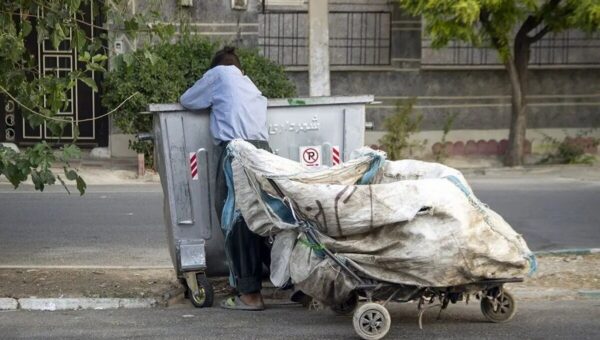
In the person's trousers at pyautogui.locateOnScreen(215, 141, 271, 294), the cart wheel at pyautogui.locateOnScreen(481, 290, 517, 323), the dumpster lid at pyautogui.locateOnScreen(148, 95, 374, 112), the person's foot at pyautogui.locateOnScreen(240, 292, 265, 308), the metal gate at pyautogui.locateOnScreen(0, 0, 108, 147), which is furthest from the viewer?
the metal gate at pyautogui.locateOnScreen(0, 0, 108, 147)

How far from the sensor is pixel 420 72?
1972 cm

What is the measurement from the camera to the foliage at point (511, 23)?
622 inches

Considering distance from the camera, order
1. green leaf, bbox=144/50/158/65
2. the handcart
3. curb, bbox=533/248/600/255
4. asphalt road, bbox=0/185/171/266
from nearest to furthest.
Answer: the handcart, green leaf, bbox=144/50/158/65, curb, bbox=533/248/600/255, asphalt road, bbox=0/185/171/266

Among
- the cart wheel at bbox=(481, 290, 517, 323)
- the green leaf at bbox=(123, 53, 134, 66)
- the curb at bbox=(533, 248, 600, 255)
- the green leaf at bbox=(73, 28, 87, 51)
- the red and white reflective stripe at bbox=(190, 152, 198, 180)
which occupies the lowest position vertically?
the curb at bbox=(533, 248, 600, 255)

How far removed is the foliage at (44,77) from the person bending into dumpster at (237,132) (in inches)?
20.7

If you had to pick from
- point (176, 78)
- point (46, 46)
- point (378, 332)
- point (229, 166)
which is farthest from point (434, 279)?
point (46, 46)

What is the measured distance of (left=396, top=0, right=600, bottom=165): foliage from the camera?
15805mm

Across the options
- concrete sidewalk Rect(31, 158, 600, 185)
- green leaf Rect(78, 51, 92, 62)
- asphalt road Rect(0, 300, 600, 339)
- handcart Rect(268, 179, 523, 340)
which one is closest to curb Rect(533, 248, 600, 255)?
asphalt road Rect(0, 300, 600, 339)

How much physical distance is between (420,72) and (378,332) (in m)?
13.6

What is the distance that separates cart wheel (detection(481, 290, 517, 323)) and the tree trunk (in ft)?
36.8

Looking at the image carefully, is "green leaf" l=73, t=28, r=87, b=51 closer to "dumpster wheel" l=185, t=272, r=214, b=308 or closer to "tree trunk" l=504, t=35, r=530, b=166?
"dumpster wheel" l=185, t=272, r=214, b=308

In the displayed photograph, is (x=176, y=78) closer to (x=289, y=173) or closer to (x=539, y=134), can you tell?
(x=539, y=134)

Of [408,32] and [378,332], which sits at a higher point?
[408,32]

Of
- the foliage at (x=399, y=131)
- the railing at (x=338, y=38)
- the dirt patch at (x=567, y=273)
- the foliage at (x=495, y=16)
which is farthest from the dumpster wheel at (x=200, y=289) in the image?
the railing at (x=338, y=38)
